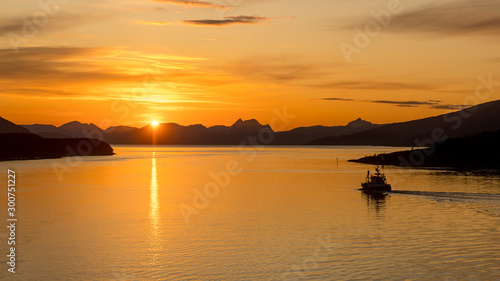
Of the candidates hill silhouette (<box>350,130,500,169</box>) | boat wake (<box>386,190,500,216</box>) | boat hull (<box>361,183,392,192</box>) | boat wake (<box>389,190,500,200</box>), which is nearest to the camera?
boat wake (<box>386,190,500,216</box>)

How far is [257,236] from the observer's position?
5006 cm

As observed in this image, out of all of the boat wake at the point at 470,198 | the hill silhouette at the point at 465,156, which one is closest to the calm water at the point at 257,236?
the boat wake at the point at 470,198

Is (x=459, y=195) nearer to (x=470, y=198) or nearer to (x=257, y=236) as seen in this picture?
(x=470, y=198)

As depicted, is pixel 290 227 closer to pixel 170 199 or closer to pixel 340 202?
pixel 340 202

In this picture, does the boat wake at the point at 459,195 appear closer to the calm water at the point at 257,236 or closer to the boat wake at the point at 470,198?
the boat wake at the point at 470,198

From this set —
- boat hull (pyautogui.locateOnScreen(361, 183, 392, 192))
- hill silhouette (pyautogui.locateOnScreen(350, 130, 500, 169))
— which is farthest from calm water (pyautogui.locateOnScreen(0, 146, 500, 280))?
hill silhouette (pyautogui.locateOnScreen(350, 130, 500, 169))

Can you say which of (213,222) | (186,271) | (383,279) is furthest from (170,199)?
(383,279)

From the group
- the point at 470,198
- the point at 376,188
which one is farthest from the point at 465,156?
the point at 470,198

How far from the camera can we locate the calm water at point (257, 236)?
3709 centimetres

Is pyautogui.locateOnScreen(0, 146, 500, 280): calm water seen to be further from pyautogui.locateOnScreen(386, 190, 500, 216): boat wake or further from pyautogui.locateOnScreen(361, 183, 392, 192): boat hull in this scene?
pyautogui.locateOnScreen(361, 183, 392, 192): boat hull

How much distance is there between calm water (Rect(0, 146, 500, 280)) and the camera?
37.1 metres

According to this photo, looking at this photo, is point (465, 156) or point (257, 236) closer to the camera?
point (257, 236)

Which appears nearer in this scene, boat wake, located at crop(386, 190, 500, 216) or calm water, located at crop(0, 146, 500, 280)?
calm water, located at crop(0, 146, 500, 280)

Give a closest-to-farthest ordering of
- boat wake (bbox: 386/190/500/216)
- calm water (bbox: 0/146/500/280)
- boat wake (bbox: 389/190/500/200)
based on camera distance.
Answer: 1. calm water (bbox: 0/146/500/280)
2. boat wake (bbox: 386/190/500/216)
3. boat wake (bbox: 389/190/500/200)
